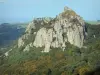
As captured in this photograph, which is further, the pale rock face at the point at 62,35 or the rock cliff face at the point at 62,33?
the rock cliff face at the point at 62,33

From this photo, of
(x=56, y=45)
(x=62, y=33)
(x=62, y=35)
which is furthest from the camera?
(x=62, y=33)

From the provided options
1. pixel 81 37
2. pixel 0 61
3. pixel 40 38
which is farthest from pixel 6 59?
pixel 81 37

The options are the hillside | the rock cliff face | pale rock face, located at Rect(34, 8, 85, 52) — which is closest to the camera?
the hillside

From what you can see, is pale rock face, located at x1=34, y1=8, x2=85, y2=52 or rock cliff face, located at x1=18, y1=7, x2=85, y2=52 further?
rock cliff face, located at x1=18, y1=7, x2=85, y2=52

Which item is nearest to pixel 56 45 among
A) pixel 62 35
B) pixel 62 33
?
pixel 62 35

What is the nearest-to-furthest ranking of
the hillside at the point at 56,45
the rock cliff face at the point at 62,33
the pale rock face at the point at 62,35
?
the hillside at the point at 56,45 < the pale rock face at the point at 62,35 < the rock cliff face at the point at 62,33

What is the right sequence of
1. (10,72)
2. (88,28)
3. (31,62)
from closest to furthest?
(10,72)
(31,62)
(88,28)

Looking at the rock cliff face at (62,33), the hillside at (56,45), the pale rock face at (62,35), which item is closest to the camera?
the hillside at (56,45)

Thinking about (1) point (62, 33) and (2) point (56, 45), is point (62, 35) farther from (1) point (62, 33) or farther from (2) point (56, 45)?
(2) point (56, 45)

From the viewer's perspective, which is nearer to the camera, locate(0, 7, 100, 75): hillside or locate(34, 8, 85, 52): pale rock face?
locate(0, 7, 100, 75): hillside

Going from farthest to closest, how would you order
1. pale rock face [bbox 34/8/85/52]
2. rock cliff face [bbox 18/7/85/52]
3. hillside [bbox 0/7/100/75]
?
rock cliff face [bbox 18/7/85/52] → pale rock face [bbox 34/8/85/52] → hillside [bbox 0/7/100/75]

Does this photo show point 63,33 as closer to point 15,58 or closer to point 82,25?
point 82,25
